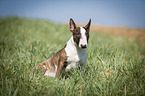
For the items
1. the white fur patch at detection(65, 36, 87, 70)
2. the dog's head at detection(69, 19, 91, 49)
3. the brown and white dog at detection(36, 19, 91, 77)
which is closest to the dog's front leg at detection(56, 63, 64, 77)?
the brown and white dog at detection(36, 19, 91, 77)

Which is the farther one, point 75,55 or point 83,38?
point 75,55

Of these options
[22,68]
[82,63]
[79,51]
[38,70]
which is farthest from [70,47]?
[22,68]

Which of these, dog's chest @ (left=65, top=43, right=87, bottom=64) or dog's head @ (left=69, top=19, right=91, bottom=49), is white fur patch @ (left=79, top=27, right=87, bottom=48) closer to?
dog's head @ (left=69, top=19, right=91, bottom=49)

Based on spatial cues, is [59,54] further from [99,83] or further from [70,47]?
[99,83]

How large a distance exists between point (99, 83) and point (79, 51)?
864 millimetres

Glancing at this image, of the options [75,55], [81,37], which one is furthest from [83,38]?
[75,55]

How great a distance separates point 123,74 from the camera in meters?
2.82

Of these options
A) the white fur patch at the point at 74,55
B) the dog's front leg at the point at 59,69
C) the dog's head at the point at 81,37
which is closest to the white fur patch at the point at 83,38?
the dog's head at the point at 81,37

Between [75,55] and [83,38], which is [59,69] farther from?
[83,38]

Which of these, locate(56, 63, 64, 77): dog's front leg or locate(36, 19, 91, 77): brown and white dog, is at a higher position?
locate(36, 19, 91, 77): brown and white dog

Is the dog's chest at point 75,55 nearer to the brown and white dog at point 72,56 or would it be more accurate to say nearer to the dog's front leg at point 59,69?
the brown and white dog at point 72,56

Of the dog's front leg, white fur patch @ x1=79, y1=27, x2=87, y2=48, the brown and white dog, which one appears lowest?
the dog's front leg

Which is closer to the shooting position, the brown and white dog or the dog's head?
the dog's head

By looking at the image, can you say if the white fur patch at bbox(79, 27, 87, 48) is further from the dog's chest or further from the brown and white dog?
the dog's chest
